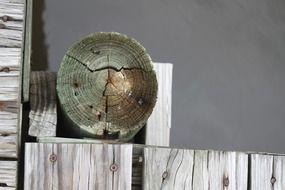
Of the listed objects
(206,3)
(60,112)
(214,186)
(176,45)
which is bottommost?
(214,186)

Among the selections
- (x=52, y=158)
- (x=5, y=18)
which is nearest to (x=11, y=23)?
(x=5, y=18)

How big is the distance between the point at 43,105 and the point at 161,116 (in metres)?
0.32

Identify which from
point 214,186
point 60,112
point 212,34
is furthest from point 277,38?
point 60,112

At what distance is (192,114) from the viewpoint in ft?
6.16

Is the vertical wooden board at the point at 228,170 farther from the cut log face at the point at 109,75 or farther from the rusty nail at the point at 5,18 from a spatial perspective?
the rusty nail at the point at 5,18

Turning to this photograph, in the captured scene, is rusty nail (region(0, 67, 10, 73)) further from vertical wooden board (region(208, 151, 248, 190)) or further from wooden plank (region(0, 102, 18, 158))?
vertical wooden board (region(208, 151, 248, 190))

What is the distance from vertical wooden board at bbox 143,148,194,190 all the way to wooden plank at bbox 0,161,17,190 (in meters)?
0.30

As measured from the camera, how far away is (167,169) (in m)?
1.37

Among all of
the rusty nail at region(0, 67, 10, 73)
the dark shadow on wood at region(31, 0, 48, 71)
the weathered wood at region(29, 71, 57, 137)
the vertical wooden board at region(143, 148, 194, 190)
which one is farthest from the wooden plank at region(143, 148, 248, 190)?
the dark shadow on wood at region(31, 0, 48, 71)

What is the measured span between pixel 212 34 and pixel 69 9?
1.57 feet

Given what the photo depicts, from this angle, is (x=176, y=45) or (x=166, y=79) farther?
(x=176, y=45)

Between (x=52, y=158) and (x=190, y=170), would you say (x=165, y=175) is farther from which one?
(x=52, y=158)

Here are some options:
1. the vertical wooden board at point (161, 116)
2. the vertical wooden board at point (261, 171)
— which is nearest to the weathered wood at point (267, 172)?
the vertical wooden board at point (261, 171)

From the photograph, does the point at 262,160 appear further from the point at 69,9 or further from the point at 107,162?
the point at 69,9
